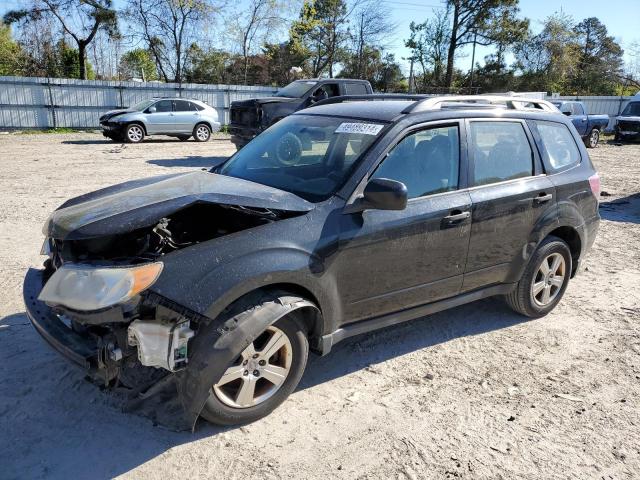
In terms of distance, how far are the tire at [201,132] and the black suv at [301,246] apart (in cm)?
1559

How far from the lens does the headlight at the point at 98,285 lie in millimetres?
2615

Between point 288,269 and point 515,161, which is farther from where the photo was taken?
point 515,161

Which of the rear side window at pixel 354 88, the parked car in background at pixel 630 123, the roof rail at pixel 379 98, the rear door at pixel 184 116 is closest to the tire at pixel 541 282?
the roof rail at pixel 379 98

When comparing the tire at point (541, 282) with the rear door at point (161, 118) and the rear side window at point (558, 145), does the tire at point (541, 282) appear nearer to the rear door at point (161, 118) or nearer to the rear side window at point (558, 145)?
→ the rear side window at point (558, 145)

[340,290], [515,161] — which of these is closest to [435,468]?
[340,290]

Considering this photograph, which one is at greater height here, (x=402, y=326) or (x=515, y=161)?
(x=515, y=161)

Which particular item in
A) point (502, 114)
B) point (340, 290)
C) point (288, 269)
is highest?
point (502, 114)

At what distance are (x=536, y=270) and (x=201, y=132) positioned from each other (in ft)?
54.9

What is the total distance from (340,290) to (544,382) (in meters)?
1.62

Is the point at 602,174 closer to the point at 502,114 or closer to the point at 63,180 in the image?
the point at 502,114

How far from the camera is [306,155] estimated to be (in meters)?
4.00

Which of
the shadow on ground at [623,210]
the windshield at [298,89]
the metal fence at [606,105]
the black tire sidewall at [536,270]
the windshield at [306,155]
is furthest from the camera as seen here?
the metal fence at [606,105]

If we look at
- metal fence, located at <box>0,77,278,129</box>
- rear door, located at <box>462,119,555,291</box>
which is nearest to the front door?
rear door, located at <box>462,119,555,291</box>

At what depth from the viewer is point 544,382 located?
12.0 ft
